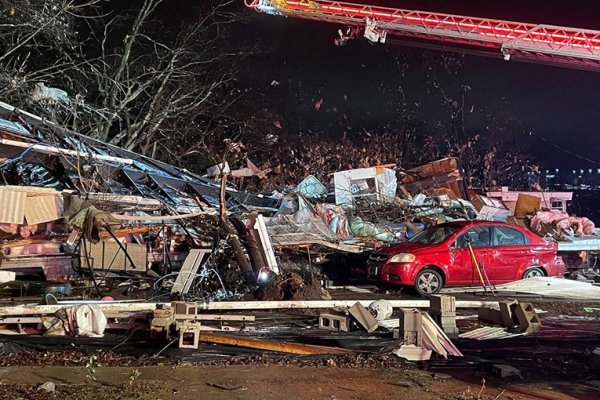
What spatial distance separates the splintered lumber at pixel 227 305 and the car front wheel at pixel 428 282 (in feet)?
6.07

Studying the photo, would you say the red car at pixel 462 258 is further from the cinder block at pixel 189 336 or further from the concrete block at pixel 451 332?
the cinder block at pixel 189 336

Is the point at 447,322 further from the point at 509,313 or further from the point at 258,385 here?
the point at 258,385

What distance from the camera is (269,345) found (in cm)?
670

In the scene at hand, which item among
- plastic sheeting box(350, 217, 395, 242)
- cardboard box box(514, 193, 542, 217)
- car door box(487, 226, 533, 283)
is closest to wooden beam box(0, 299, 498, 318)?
car door box(487, 226, 533, 283)

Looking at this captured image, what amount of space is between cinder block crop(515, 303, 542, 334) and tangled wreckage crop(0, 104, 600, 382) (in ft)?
0.07

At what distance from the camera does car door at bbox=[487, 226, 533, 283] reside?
39.2ft

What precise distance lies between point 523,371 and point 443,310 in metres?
1.71

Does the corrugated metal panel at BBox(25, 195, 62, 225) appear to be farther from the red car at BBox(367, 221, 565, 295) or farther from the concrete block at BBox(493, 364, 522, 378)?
the concrete block at BBox(493, 364, 522, 378)

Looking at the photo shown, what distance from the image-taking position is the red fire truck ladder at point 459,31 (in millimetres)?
12562

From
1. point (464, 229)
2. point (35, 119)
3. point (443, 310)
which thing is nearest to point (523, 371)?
point (443, 310)

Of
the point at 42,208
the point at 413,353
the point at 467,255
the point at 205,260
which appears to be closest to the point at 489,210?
the point at 467,255

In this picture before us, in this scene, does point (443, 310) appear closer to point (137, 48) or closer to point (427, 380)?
point (427, 380)

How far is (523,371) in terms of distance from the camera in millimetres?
6012

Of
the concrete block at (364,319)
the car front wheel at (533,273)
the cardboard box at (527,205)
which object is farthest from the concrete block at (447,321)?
the cardboard box at (527,205)
